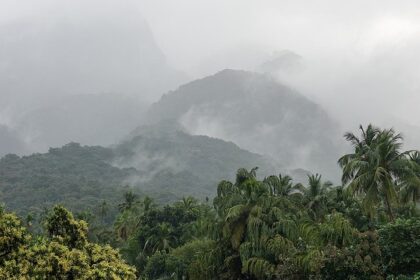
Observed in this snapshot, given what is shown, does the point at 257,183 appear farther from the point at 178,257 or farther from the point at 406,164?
the point at 178,257

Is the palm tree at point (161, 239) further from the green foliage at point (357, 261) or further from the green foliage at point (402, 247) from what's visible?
the green foliage at point (402, 247)

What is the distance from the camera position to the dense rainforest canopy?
13.3m

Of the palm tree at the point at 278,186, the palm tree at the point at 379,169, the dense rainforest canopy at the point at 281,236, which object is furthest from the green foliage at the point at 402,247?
the palm tree at the point at 278,186

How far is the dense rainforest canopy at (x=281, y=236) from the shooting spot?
13273 millimetres

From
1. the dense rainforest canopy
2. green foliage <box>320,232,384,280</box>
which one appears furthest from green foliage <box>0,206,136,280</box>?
green foliage <box>320,232,384,280</box>

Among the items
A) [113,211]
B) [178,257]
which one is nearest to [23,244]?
[178,257]

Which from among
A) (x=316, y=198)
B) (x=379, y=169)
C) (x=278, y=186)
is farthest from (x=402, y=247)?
(x=316, y=198)

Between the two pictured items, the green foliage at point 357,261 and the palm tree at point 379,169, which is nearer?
the green foliage at point 357,261

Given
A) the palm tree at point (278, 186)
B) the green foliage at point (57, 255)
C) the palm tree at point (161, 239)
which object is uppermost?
the palm tree at point (278, 186)

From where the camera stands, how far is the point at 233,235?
33781 millimetres

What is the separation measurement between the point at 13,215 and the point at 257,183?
2364cm

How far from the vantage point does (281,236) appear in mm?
31875

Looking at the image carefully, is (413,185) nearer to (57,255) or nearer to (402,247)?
(402,247)

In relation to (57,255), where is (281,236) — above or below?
above
